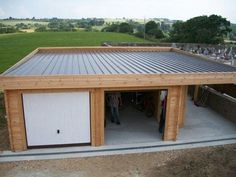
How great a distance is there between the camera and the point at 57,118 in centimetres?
934

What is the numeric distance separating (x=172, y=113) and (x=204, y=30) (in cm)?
4576

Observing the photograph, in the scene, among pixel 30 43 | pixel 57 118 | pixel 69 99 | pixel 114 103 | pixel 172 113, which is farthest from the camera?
pixel 30 43

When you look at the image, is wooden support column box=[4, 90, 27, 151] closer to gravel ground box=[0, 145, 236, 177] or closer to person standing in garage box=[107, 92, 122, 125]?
gravel ground box=[0, 145, 236, 177]

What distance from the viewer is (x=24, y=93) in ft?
29.1

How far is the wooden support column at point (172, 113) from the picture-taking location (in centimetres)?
980

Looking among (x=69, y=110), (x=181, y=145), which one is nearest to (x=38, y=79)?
(x=69, y=110)

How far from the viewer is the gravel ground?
8.05 m

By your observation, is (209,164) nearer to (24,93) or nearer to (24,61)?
(24,93)

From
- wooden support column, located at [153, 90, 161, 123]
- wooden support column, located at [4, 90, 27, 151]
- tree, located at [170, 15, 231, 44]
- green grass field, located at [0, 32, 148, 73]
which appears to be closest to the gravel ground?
wooden support column, located at [4, 90, 27, 151]

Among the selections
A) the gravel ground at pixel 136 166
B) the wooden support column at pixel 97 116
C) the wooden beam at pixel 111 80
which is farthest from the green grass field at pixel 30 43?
the gravel ground at pixel 136 166

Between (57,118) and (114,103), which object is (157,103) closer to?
(114,103)

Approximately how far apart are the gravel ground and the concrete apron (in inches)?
9.9

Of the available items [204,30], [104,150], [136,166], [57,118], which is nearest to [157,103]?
[104,150]

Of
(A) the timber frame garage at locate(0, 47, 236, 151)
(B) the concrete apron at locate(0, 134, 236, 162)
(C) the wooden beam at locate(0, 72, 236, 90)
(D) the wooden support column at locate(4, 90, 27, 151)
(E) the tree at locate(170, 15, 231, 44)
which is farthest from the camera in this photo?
(E) the tree at locate(170, 15, 231, 44)
